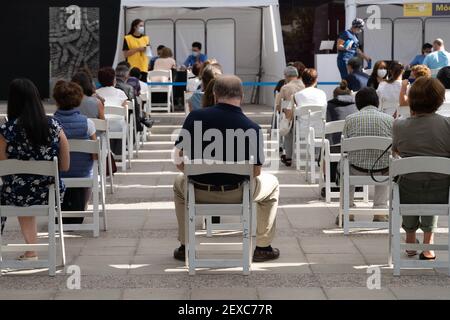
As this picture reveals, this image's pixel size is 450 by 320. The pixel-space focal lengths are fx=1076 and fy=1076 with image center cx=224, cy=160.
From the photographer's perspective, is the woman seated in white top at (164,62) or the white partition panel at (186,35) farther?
the white partition panel at (186,35)

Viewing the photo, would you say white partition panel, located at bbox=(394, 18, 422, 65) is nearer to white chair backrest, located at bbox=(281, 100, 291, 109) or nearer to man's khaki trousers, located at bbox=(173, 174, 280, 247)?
white chair backrest, located at bbox=(281, 100, 291, 109)

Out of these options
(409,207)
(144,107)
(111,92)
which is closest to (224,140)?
(409,207)

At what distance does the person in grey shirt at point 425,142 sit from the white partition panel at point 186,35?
15.2 m

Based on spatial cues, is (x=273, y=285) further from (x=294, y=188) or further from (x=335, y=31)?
(x=335, y=31)

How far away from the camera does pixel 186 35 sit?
22.6 m

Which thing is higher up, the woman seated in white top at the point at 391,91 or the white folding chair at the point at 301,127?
the woman seated in white top at the point at 391,91

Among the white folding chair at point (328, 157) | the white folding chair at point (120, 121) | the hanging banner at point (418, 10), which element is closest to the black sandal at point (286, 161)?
the white folding chair at point (120, 121)

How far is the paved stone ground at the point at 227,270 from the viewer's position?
22.3 ft

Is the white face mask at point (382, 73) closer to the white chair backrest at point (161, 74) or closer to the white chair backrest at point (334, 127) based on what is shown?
the white chair backrest at point (334, 127)

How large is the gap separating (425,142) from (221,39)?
50.6ft

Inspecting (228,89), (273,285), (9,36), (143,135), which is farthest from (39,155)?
(9,36)

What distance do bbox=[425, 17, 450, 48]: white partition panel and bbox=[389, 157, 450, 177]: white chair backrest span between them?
48.7 ft

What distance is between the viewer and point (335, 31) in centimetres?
2298

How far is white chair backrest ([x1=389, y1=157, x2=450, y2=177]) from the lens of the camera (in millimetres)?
7164
